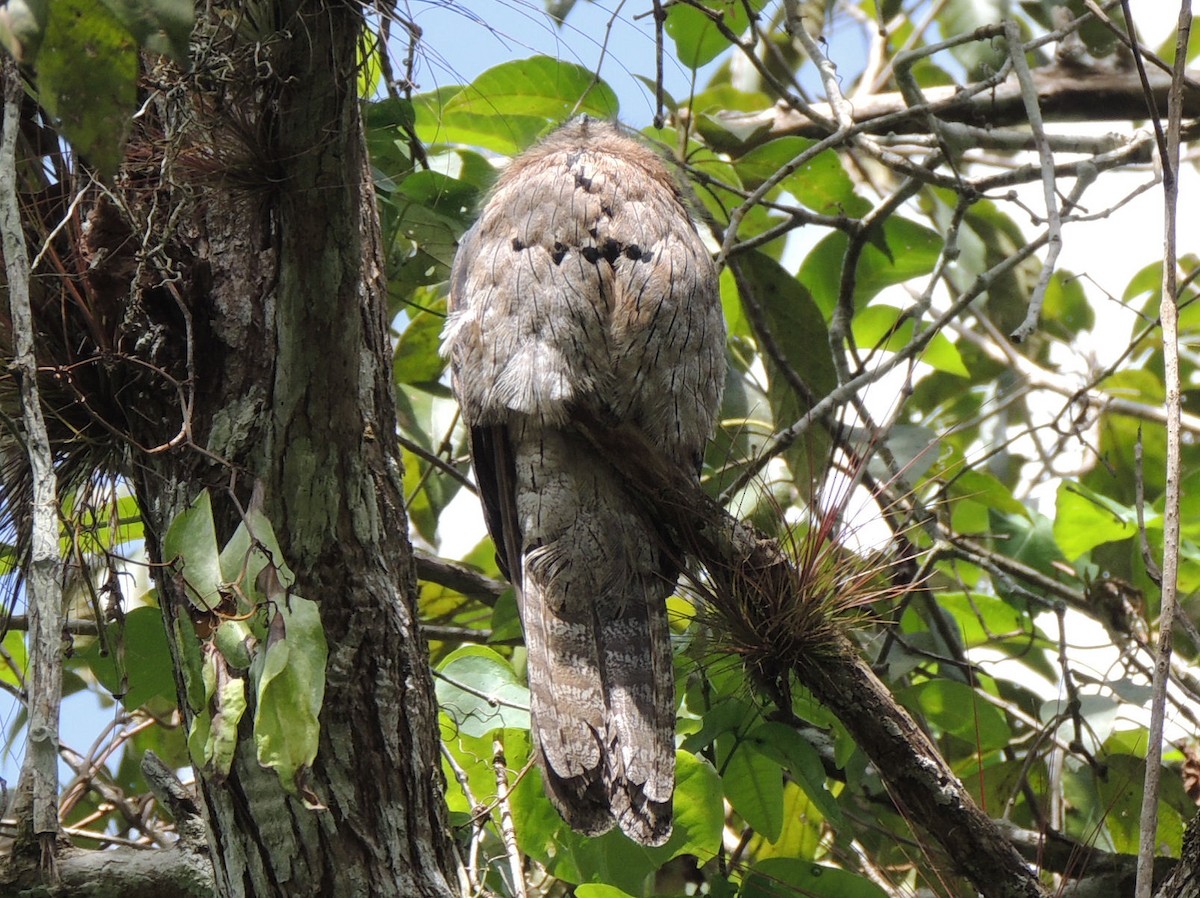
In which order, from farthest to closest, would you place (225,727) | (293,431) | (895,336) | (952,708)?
(895,336), (952,708), (293,431), (225,727)

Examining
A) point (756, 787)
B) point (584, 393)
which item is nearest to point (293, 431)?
point (584, 393)

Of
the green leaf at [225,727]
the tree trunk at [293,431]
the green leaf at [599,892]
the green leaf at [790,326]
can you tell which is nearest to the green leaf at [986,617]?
the green leaf at [790,326]

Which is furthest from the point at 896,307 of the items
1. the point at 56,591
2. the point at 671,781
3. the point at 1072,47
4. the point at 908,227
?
the point at 56,591

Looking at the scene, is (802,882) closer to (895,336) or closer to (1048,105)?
(895,336)

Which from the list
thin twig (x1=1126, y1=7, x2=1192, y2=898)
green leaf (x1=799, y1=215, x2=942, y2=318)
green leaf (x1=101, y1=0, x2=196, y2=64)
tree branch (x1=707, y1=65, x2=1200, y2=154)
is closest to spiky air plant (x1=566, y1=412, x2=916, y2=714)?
thin twig (x1=1126, y1=7, x2=1192, y2=898)

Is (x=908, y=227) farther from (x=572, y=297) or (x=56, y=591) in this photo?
(x=56, y=591)

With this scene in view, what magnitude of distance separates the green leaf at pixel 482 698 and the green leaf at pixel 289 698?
1000 mm

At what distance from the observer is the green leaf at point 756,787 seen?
2.29 metres

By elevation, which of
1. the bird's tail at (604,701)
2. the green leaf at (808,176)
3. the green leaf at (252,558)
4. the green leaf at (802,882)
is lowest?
the green leaf at (802,882)

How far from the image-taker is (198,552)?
1476 millimetres

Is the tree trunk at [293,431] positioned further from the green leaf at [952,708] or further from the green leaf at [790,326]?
the green leaf at [790,326]

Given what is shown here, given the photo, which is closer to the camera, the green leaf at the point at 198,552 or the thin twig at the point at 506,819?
the green leaf at the point at 198,552

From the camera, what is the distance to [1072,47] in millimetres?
3477

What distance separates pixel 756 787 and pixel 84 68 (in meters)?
1.83
